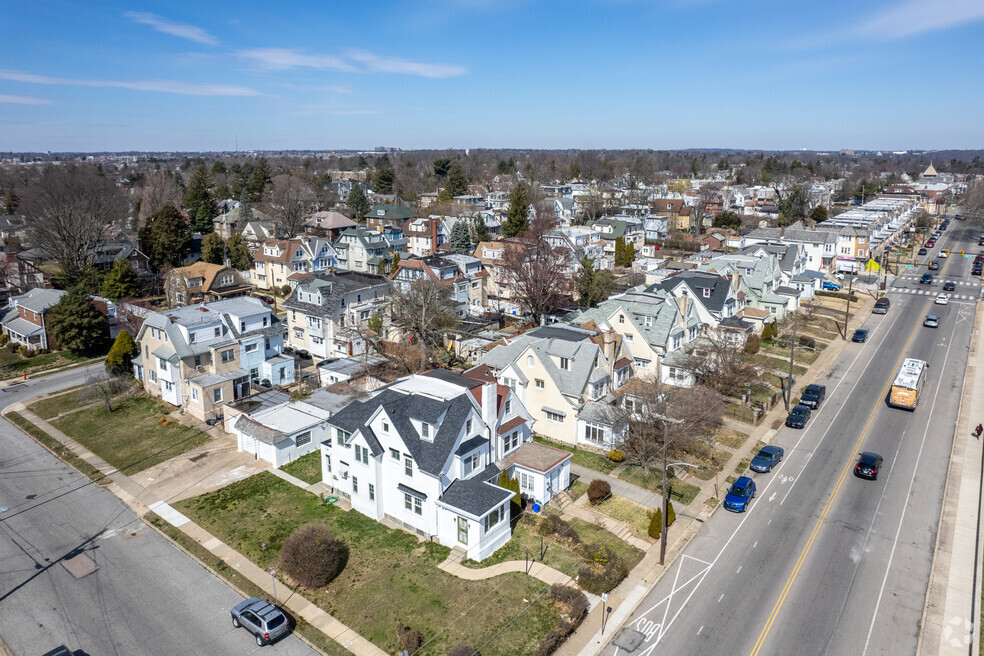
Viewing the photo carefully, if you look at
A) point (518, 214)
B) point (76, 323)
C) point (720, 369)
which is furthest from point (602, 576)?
point (518, 214)

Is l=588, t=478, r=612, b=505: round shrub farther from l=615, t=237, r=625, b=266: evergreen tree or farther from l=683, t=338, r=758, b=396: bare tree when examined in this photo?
l=615, t=237, r=625, b=266: evergreen tree

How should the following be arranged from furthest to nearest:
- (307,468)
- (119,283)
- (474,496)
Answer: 1. (119,283)
2. (307,468)
3. (474,496)

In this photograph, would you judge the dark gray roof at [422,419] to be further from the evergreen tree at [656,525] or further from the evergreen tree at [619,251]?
the evergreen tree at [619,251]

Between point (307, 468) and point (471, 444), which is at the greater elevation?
Answer: point (471, 444)

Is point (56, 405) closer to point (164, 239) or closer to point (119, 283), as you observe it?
point (119, 283)

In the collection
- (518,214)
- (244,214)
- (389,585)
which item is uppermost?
(518,214)

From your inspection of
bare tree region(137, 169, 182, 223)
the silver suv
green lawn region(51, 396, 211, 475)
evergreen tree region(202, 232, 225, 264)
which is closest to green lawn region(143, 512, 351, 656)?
the silver suv
